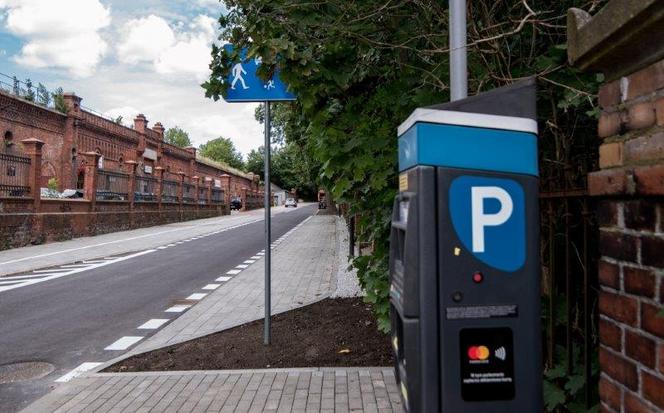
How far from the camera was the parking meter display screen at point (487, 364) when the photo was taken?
200 centimetres

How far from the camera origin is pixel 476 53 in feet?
12.7

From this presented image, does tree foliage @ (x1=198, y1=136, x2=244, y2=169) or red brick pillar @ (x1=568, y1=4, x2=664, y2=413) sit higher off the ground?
tree foliage @ (x1=198, y1=136, x2=244, y2=169)

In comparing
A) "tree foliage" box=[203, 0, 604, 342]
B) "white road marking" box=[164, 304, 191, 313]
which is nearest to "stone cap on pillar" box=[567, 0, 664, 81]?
"tree foliage" box=[203, 0, 604, 342]

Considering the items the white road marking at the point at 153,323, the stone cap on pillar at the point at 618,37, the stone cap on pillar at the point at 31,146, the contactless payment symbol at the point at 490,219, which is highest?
the stone cap on pillar at the point at 31,146

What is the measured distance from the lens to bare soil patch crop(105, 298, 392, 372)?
5340 millimetres

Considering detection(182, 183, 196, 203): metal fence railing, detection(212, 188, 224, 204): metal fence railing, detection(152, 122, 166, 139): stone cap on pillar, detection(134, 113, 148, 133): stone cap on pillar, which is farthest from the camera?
detection(152, 122, 166, 139): stone cap on pillar

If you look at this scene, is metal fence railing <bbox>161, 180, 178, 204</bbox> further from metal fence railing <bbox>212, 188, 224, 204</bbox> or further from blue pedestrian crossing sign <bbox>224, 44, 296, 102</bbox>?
blue pedestrian crossing sign <bbox>224, 44, 296, 102</bbox>

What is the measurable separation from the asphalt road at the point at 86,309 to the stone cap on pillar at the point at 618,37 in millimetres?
4962

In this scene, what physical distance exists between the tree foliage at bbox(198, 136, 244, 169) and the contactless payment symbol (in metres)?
121

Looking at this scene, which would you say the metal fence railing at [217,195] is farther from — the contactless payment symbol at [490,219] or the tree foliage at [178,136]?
the tree foliage at [178,136]

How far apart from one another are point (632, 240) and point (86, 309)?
859 cm

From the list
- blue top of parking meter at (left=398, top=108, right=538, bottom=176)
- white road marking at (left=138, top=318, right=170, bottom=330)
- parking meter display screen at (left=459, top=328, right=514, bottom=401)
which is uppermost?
blue top of parking meter at (left=398, top=108, right=538, bottom=176)

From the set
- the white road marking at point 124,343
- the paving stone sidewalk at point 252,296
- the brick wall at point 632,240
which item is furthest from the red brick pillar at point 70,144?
the brick wall at point 632,240

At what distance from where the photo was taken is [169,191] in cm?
3509
